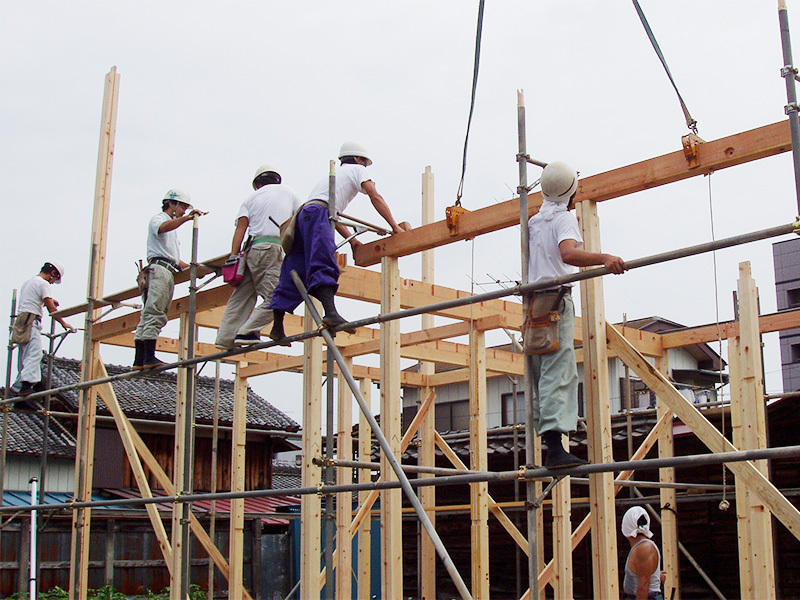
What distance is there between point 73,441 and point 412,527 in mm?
7549

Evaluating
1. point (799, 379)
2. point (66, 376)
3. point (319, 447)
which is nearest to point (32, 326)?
point (319, 447)

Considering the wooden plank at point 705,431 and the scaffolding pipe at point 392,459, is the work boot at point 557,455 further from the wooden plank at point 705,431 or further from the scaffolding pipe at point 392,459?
the wooden plank at point 705,431

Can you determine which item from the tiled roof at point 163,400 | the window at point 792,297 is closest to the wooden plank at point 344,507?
the tiled roof at point 163,400

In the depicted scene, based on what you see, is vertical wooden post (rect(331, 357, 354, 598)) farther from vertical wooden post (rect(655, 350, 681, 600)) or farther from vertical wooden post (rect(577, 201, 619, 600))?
vertical wooden post (rect(655, 350, 681, 600))

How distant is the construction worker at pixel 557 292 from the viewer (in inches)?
196

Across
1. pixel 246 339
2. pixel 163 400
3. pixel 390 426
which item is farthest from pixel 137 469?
pixel 163 400

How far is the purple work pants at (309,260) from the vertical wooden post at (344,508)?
5.61ft

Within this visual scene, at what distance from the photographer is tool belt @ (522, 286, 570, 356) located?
5082 millimetres

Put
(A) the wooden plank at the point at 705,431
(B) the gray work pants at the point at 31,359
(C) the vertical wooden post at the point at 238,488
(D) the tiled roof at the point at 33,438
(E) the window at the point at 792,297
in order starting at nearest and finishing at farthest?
(A) the wooden plank at the point at 705,431
(B) the gray work pants at the point at 31,359
(C) the vertical wooden post at the point at 238,488
(D) the tiled roof at the point at 33,438
(E) the window at the point at 792,297

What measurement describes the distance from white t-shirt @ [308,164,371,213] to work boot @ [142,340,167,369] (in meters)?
2.46

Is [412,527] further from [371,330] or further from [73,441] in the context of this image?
[73,441]

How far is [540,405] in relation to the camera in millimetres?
5113

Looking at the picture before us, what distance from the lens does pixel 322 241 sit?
6516mm

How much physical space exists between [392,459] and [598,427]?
4.02ft
